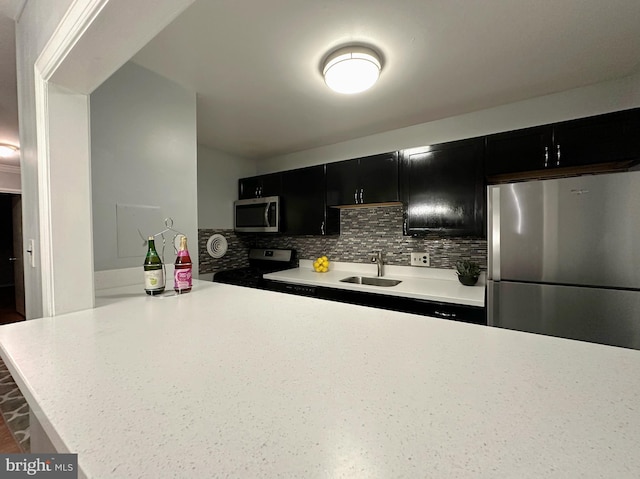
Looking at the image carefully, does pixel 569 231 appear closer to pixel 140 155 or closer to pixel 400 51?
pixel 400 51

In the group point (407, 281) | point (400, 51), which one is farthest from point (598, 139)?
point (407, 281)

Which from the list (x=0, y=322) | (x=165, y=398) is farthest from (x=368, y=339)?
(x=0, y=322)

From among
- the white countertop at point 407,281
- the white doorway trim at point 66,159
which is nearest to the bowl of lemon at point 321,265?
the white countertop at point 407,281

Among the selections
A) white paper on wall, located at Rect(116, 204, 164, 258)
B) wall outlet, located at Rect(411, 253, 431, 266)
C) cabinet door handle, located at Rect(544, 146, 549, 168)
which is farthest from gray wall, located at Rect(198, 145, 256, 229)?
cabinet door handle, located at Rect(544, 146, 549, 168)

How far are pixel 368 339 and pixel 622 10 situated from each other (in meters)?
1.81

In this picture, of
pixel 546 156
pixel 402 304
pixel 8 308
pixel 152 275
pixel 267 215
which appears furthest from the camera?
pixel 8 308

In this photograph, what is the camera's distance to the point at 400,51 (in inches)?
57.8

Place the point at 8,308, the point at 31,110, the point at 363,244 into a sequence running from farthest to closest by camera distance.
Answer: the point at 8,308 → the point at 363,244 → the point at 31,110

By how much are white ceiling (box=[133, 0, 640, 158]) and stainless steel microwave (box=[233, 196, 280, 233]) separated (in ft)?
3.40

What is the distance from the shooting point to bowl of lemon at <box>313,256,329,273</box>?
2925 mm

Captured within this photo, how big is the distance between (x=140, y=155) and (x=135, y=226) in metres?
0.40

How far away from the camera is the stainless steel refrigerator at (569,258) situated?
1.36 meters

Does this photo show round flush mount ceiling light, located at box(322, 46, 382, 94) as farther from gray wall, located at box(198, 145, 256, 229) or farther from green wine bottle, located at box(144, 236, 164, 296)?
gray wall, located at box(198, 145, 256, 229)

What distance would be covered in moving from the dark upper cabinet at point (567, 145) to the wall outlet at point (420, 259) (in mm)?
838
